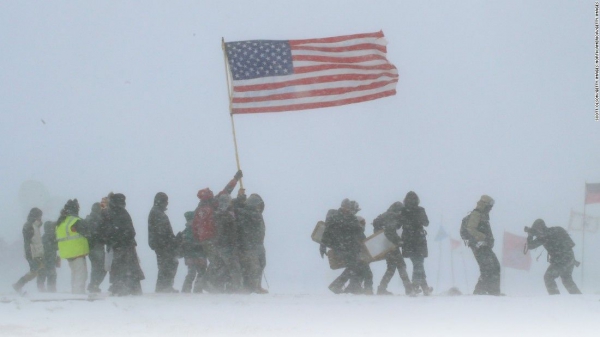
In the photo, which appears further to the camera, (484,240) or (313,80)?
(313,80)

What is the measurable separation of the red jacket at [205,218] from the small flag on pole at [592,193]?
1232 cm

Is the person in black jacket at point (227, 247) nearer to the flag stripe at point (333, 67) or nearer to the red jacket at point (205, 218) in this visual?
the red jacket at point (205, 218)

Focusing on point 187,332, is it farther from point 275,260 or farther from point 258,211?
point 275,260

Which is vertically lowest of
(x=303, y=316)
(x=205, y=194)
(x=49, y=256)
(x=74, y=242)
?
(x=303, y=316)

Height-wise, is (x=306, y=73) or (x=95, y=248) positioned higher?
(x=306, y=73)

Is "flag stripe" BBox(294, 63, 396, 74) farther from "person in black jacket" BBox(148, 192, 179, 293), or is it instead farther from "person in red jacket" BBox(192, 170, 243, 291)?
"person in black jacket" BBox(148, 192, 179, 293)

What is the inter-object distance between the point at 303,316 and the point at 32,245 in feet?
22.6

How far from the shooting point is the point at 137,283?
14148 millimetres

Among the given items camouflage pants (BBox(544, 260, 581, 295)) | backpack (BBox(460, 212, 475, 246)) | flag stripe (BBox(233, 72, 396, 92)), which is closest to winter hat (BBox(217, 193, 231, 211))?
flag stripe (BBox(233, 72, 396, 92))

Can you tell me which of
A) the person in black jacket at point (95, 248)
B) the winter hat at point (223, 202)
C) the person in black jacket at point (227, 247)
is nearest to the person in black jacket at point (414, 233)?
the person in black jacket at point (227, 247)

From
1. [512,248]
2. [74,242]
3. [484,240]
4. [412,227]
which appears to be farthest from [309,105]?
[512,248]

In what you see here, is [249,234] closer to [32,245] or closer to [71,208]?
[71,208]

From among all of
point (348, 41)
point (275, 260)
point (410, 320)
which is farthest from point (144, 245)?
point (410, 320)

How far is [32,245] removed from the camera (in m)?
16.3
